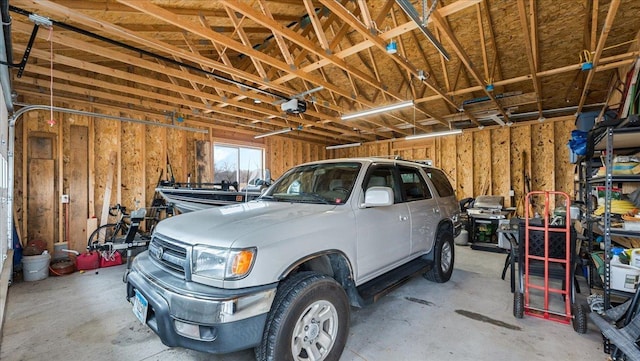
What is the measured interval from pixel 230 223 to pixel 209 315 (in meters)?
0.61

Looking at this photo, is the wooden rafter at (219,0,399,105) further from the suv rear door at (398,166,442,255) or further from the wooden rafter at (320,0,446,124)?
the suv rear door at (398,166,442,255)

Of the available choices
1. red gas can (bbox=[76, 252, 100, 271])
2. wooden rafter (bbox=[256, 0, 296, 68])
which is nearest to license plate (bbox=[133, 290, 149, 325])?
wooden rafter (bbox=[256, 0, 296, 68])

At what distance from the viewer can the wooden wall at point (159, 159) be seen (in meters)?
5.57

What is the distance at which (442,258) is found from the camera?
394 cm

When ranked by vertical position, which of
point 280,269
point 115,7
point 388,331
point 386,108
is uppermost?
point 115,7

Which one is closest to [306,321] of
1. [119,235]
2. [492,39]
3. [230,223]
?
[230,223]

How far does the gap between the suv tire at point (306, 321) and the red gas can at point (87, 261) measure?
5.14 metres

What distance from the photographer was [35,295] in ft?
12.5

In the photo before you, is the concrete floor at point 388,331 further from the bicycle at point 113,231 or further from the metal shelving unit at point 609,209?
the bicycle at point 113,231

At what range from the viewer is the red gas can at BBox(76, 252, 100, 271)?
4973 millimetres

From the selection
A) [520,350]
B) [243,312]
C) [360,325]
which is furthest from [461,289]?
[243,312]

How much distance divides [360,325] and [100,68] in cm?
513

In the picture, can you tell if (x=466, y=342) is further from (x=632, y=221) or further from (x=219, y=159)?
(x=219, y=159)

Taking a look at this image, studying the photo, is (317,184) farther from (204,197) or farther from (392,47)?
(204,197)
